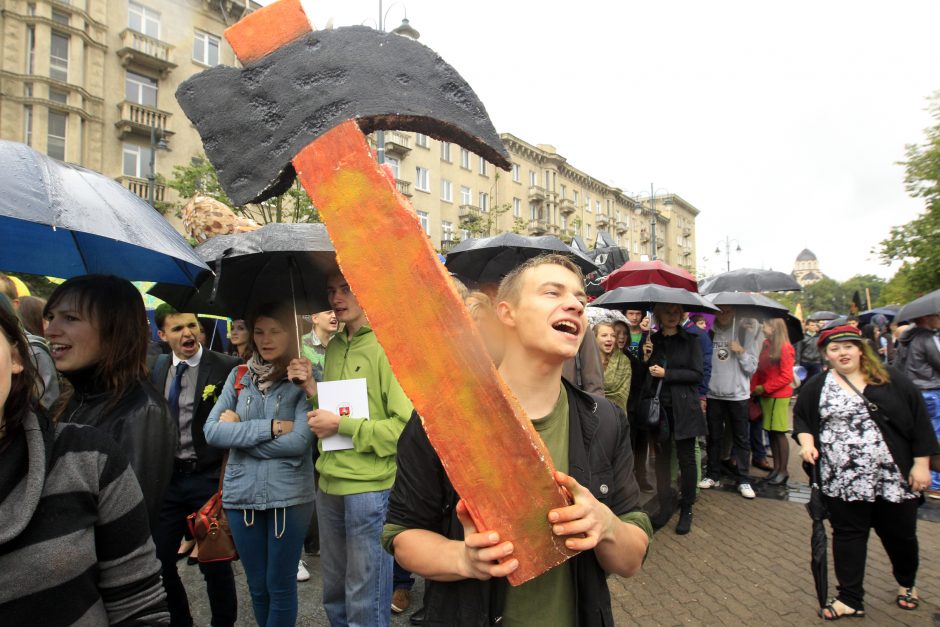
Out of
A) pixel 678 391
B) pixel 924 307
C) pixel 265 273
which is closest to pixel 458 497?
pixel 265 273

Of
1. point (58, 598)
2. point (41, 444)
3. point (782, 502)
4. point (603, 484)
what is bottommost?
point (782, 502)

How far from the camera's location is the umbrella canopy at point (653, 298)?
5203 mm

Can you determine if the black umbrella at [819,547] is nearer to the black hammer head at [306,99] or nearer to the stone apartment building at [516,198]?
the black hammer head at [306,99]

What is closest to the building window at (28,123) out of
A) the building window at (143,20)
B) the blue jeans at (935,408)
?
the building window at (143,20)

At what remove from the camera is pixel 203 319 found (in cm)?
597

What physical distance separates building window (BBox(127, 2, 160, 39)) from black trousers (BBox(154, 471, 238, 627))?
2766cm

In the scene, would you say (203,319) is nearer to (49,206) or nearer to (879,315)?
(49,206)

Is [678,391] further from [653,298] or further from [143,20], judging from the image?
[143,20]

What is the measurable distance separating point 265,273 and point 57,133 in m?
24.4

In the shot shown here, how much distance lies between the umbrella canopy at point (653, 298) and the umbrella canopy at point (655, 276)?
0.15m

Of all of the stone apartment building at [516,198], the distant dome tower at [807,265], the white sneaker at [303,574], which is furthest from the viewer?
the distant dome tower at [807,265]

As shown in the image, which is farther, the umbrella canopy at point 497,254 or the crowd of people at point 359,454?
the umbrella canopy at point 497,254

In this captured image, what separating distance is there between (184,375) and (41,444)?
228cm

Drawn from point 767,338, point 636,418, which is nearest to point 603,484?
point 636,418
